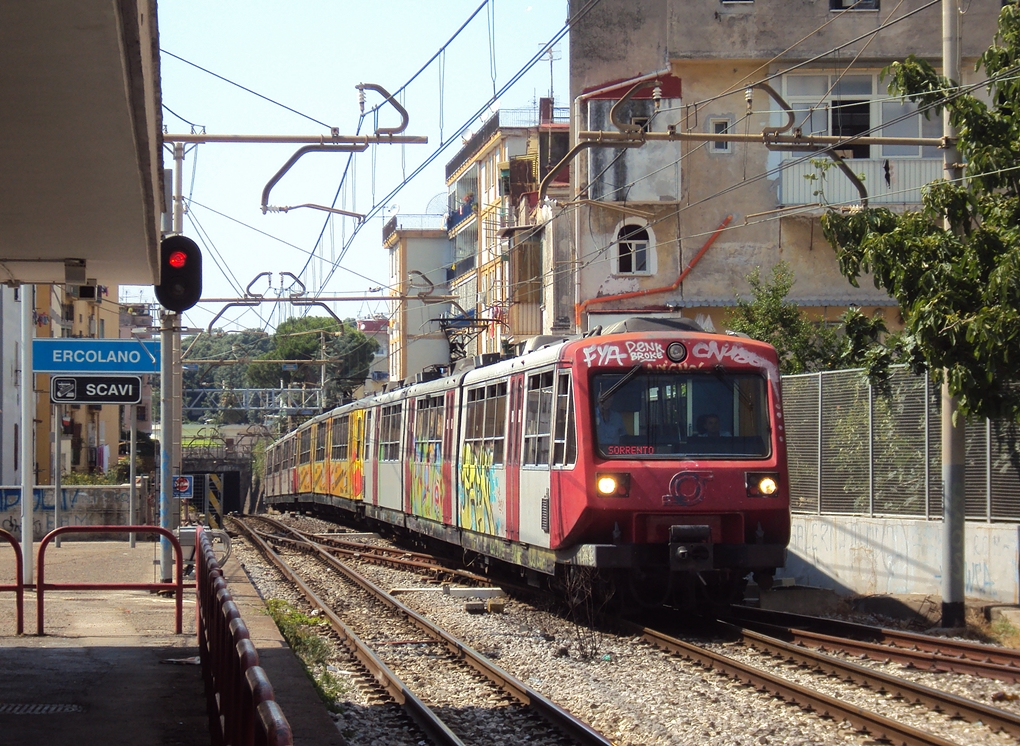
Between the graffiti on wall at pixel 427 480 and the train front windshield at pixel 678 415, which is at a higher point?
the train front windshield at pixel 678 415

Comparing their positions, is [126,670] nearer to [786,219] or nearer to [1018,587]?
[1018,587]

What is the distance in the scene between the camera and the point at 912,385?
15.3m

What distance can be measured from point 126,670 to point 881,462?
395 inches

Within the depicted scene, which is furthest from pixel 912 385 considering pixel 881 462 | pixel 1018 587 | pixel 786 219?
pixel 786 219

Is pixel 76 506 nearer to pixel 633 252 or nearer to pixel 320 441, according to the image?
pixel 320 441

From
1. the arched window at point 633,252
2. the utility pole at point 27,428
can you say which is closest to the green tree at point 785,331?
the arched window at point 633,252

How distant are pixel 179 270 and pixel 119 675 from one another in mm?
3487

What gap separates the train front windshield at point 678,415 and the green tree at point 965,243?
175 centimetres

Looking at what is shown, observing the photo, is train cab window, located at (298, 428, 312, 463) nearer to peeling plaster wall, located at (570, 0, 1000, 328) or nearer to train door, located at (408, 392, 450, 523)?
peeling plaster wall, located at (570, 0, 1000, 328)

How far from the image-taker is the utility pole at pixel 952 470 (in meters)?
12.4

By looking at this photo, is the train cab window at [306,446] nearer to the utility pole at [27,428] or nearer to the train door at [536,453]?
the utility pole at [27,428]

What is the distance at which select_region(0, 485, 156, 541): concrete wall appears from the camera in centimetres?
2434

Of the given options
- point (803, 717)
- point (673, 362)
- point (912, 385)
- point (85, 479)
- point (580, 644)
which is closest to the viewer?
point (803, 717)

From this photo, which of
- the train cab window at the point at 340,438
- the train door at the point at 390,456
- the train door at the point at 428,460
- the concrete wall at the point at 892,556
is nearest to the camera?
the concrete wall at the point at 892,556
